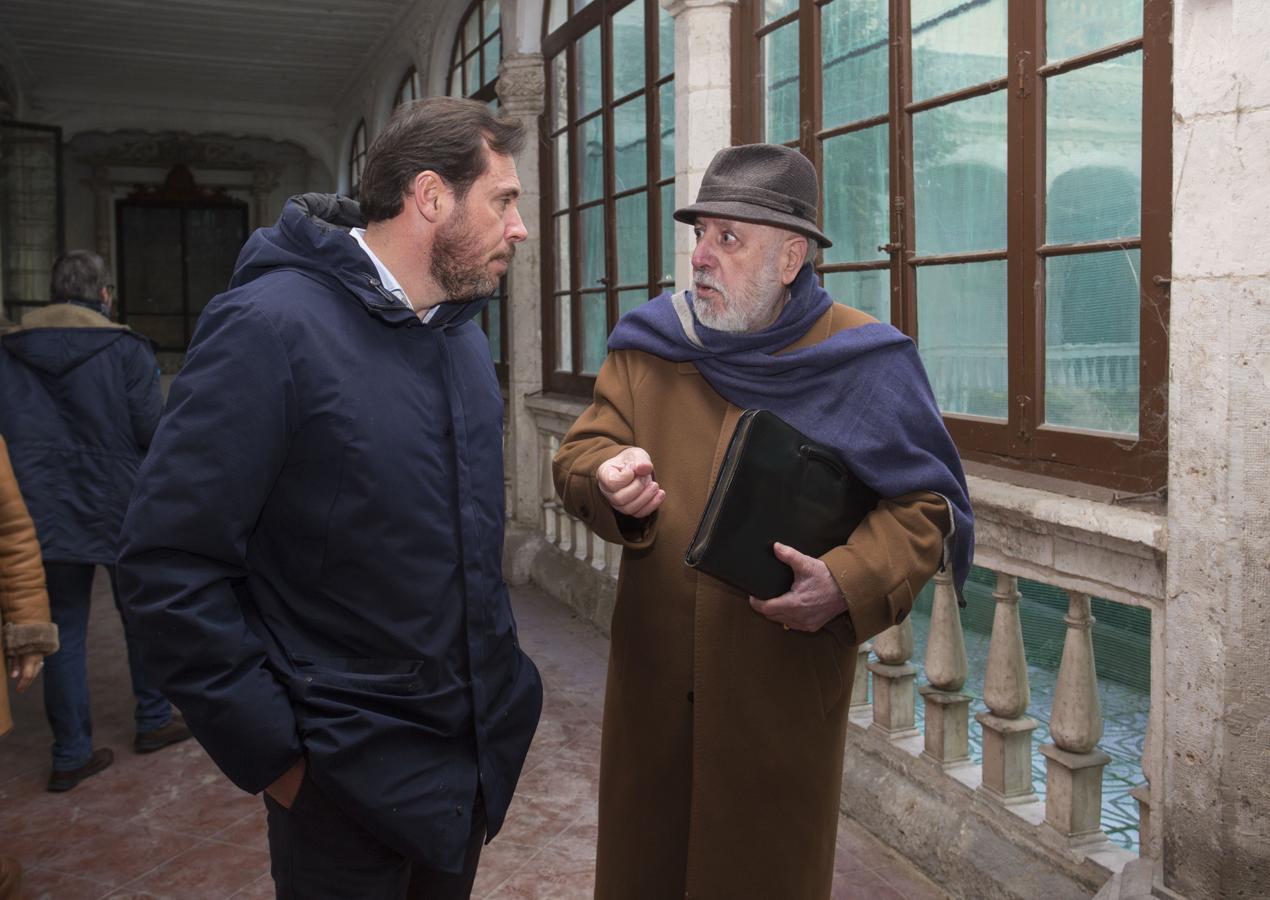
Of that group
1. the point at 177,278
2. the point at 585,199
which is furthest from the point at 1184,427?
the point at 177,278

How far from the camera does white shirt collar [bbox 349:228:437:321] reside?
6.03 feet

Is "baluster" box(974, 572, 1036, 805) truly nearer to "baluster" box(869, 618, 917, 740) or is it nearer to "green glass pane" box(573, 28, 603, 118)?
"baluster" box(869, 618, 917, 740)

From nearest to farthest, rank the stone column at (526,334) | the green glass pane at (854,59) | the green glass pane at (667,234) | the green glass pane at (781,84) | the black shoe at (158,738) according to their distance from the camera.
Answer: the green glass pane at (854,59) < the green glass pane at (781,84) < the black shoe at (158,738) < the green glass pane at (667,234) < the stone column at (526,334)

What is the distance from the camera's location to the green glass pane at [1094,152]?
2.85 meters

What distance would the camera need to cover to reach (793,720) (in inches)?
83.4

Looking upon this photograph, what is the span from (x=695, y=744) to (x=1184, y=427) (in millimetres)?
1244

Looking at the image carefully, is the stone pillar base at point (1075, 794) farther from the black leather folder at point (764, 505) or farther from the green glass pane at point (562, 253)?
the green glass pane at point (562, 253)

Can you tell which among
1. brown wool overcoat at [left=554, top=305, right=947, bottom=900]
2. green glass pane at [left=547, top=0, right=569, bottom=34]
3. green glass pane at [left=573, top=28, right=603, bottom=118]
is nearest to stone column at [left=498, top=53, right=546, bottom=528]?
green glass pane at [left=547, top=0, right=569, bottom=34]

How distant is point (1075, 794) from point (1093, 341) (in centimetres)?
115

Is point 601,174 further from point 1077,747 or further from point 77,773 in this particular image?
point 1077,747

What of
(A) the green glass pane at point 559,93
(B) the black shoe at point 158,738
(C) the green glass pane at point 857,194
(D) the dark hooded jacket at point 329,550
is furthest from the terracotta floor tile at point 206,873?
(A) the green glass pane at point 559,93

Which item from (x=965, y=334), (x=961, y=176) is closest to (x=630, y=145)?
(x=961, y=176)

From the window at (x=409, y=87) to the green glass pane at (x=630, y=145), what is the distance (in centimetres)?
461

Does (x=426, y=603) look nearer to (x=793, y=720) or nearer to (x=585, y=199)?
(x=793, y=720)
